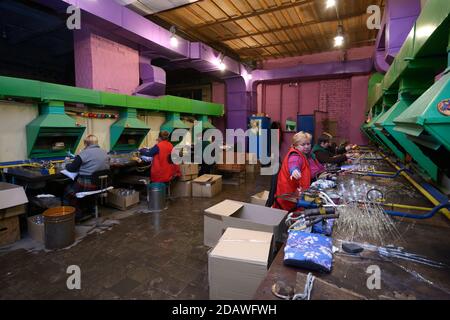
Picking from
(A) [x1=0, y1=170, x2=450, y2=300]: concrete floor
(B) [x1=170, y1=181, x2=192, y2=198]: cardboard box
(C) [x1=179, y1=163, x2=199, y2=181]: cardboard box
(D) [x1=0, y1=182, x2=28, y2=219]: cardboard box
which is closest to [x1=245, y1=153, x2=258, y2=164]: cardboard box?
(C) [x1=179, y1=163, x2=199, y2=181]: cardboard box

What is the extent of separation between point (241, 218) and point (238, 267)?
3.74 feet

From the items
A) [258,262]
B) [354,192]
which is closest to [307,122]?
[354,192]

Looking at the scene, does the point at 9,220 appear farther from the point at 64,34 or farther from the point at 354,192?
the point at 64,34

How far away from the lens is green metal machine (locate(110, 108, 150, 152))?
5.00 meters

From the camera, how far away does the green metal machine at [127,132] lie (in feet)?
16.4

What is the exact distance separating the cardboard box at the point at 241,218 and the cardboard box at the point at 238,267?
53 cm

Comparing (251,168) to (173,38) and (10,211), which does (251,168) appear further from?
(10,211)

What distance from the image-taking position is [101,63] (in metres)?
4.70

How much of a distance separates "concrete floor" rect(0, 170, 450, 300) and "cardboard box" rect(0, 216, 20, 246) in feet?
0.51

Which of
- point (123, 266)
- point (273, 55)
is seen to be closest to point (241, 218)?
point (123, 266)

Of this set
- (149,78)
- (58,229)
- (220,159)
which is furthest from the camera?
(220,159)

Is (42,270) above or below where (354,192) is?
below

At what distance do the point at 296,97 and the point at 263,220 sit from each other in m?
7.18

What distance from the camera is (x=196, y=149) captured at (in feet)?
21.8
